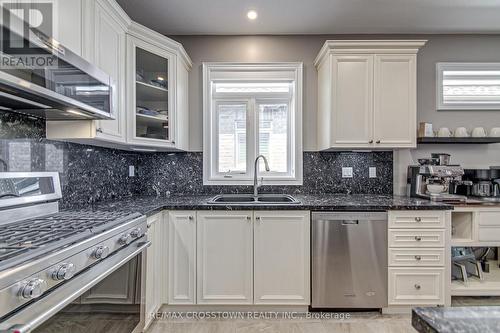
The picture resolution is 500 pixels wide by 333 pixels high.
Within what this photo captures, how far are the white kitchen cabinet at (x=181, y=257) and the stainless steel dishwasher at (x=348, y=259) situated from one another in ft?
3.21

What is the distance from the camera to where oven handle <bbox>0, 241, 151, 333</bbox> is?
844 millimetres

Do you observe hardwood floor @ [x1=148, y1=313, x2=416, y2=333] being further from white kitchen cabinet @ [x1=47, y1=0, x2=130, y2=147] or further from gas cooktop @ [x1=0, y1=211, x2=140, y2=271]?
white kitchen cabinet @ [x1=47, y1=0, x2=130, y2=147]

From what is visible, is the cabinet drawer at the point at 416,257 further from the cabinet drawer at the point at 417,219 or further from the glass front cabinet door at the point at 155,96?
the glass front cabinet door at the point at 155,96

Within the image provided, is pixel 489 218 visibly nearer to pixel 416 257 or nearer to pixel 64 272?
pixel 416 257

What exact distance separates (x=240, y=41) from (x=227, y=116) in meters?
0.81

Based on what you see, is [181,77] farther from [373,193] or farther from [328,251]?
[373,193]

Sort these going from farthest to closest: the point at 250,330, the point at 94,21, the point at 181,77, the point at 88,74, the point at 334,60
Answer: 1. the point at 181,77
2. the point at 334,60
3. the point at 250,330
4. the point at 94,21
5. the point at 88,74

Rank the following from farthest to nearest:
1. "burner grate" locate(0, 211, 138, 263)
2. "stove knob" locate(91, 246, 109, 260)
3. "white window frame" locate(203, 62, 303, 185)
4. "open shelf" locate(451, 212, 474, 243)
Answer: "white window frame" locate(203, 62, 303, 185), "open shelf" locate(451, 212, 474, 243), "stove knob" locate(91, 246, 109, 260), "burner grate" locate(0, 211, 138, 263)

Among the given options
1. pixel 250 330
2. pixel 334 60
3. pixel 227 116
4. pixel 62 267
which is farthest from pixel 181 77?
pixel 250 330

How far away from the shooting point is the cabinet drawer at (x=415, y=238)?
216cm

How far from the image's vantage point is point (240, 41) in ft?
9.46

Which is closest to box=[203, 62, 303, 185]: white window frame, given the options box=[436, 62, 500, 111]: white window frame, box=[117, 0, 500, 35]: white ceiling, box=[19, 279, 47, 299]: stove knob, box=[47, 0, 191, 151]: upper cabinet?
box=[47, 0, 191, 151]: upper cabinet

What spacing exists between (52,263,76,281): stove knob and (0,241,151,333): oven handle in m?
0.04

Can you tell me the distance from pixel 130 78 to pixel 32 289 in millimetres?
1711
